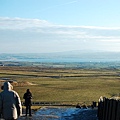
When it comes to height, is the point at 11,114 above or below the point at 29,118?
above

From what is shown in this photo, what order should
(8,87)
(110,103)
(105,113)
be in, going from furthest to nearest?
(105,113)
(110,103)
(8,87)

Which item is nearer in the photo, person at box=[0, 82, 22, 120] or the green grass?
person at box=[0, 82, 22, 120]

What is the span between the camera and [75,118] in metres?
20.9

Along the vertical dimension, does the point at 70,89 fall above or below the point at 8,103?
below

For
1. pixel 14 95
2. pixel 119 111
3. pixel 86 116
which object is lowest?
pixel 86 116

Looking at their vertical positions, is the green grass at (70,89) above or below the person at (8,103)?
below

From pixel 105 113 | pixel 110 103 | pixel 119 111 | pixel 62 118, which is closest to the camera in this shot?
pixel 119 111

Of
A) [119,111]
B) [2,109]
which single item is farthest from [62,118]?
[2,109]

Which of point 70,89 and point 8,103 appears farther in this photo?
point 70,89

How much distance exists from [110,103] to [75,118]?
4.93 metres

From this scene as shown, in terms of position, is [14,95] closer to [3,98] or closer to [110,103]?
[3,98]

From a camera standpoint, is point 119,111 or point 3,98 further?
point 119,111

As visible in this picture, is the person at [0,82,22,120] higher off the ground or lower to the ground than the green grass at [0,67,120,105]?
higher

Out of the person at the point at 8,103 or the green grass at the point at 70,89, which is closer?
the person at the point at 8,103
